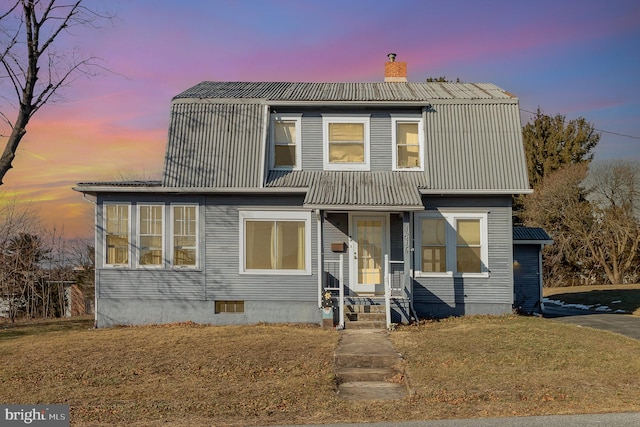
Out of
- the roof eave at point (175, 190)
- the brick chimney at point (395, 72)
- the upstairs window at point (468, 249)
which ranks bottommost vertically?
the upstairs window at point (468, 249)

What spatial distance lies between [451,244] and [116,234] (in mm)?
9288

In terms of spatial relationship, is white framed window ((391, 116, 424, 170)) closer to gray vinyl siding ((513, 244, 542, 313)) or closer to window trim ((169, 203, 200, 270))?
gray vinyl siding ((513, 244, 542, 313))

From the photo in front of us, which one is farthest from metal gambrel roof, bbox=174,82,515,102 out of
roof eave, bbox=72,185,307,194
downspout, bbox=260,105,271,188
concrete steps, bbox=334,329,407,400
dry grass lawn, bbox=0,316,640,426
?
concrete steps, bbox=334,329,407,400

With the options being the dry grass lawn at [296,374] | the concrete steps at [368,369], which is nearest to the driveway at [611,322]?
the dry grass lawn at [296,374]

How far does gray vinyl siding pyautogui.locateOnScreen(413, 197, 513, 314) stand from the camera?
16.5m

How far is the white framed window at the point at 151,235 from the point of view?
16938 mm

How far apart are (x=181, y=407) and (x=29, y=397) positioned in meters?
2.67

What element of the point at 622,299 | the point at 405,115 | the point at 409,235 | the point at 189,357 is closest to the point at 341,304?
the point at 409,235

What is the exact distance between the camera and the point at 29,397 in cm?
968

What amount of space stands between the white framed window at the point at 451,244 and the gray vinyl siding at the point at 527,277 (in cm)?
383

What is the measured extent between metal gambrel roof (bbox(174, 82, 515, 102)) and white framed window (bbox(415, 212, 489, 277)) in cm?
346

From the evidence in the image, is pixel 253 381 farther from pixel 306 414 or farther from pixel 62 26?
pixel 62 26

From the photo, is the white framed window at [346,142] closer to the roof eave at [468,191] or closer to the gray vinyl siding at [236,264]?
the gray vinyl siding at [236,264]

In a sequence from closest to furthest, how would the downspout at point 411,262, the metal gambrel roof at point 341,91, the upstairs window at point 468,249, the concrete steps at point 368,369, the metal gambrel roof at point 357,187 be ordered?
the concrete steps at point 368,369, the metal gambrel roof at point 357,187, the downspout at point 411,262, the upstairs window at point 468,249, the metal gambrel roof at point 341,91
